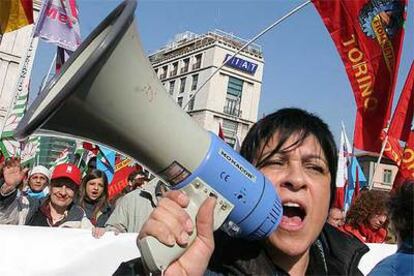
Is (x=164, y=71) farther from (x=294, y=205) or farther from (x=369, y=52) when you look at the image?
(x=294, y=205)

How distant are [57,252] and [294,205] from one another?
1.33 m

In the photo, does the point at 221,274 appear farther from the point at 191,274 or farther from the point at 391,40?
the point at 391,40

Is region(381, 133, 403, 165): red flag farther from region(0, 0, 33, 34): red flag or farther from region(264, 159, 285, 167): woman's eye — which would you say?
region(0, 0, 33, 34): red flag

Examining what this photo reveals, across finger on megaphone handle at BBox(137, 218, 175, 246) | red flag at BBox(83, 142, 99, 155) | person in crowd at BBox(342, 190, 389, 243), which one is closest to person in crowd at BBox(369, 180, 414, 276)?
finger on megaphone handle at BBox(137, 218, 175, 246)

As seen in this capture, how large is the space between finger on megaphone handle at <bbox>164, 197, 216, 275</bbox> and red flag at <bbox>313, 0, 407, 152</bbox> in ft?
14.9

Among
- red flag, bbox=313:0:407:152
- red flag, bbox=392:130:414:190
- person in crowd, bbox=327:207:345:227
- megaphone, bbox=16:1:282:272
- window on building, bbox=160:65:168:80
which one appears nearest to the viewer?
megaphone, bbox=16:1:282:272

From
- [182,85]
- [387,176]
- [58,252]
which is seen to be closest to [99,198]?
[58,252]

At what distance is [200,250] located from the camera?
1.21 meters

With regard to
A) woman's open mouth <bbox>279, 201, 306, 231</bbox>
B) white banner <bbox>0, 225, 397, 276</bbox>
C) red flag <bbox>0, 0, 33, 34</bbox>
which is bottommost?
white banner <bbox>0, 225, 397, 276</bbox>

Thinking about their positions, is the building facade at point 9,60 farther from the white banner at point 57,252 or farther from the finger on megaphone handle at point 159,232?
the finger on megaphone handle at point 159,232

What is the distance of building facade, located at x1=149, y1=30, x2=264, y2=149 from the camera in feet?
174

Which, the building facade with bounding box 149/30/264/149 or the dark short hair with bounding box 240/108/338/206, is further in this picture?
the building facade with bounding box 149/30/264/149

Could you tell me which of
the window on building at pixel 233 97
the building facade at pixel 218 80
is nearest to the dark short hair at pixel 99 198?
the building facade at pixel 218 80

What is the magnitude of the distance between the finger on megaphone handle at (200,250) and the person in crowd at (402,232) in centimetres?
94
